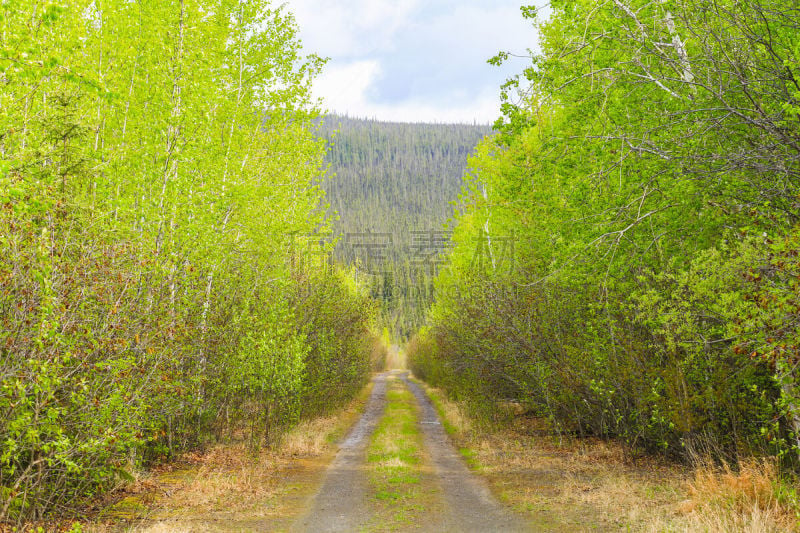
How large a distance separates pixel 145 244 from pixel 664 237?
9.86m

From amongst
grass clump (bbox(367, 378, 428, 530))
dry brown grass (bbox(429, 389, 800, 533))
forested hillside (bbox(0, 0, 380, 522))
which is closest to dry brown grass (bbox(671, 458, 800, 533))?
dry brown grass (bbox(429, 389, 800, 533))

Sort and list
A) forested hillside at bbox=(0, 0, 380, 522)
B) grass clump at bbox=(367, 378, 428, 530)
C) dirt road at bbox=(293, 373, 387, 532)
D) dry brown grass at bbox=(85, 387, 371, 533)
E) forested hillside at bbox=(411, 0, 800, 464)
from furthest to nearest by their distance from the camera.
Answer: grass clump at bbox=(367, 378, 428, 530) < dirt road at bbox=(293, 373, 387, 532) < dry brown grass at bbox=(85, 387, 371, 533) < forested hillside at bbox=(411, 0, 800, 464) < forested hillside at bbox=(0, 0, 380, 522)

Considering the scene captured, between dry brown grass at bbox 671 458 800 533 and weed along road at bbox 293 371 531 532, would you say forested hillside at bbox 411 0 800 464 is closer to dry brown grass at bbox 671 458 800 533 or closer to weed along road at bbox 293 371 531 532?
dry brown grass at bbox 671 458 800 533

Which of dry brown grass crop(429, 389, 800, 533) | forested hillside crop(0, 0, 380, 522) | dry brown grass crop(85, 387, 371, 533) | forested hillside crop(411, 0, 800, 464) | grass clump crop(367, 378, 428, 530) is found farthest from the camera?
grass clump crop(367, 378, 428, 530)

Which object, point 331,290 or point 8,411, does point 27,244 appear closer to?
point 8,411

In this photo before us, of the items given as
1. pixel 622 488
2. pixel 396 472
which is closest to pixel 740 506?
pixel 622 488

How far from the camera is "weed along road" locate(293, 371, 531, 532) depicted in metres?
9.05

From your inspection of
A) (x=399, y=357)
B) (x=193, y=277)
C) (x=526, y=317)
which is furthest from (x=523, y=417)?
(x=399, y=357)

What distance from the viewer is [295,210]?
1844 cm

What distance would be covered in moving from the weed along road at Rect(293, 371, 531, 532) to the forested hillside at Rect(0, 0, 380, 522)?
9.49 feet

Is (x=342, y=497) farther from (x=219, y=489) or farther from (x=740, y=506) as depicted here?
(x=740, y=506)

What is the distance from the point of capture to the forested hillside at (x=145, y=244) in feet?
20.7

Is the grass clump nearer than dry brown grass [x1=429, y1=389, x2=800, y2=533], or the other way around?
dry brown grass [x1=429, y1=389, x2=800, y2=533]

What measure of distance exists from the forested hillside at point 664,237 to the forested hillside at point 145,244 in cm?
679
